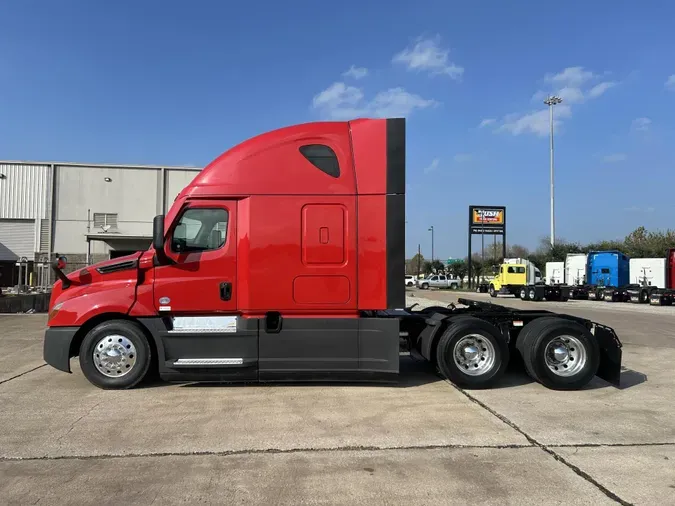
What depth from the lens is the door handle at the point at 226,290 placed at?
6613 mm

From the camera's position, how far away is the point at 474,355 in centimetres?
696

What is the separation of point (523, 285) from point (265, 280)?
33.1m

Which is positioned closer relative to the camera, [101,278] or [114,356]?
[114,356]

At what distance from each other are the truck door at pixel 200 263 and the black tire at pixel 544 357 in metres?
4.18

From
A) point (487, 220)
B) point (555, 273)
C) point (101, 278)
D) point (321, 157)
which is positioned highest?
point (487, 220)

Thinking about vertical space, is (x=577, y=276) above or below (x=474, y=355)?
above

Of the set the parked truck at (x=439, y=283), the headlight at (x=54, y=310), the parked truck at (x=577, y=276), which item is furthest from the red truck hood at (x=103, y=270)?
the parked truck at (x=439, y=283)

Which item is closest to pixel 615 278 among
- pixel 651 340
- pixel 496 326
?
pixel 651 340

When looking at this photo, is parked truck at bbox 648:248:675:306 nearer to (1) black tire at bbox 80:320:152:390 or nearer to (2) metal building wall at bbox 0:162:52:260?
(1) black tire at bbox 80:320:152:390

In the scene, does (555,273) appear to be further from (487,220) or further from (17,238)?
(17,238)

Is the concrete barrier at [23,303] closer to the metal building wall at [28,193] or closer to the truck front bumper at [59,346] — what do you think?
the metal building wall at [28,193]

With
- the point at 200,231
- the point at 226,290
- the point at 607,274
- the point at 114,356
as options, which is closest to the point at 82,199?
the point at 114,356

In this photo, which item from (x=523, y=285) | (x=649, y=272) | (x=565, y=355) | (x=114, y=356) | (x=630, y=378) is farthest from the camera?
(x=523, y=285)

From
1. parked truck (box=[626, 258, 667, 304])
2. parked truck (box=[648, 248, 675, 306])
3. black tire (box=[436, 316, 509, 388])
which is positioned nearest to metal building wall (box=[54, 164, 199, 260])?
black tire (box=[436, 316, 509, 388])
